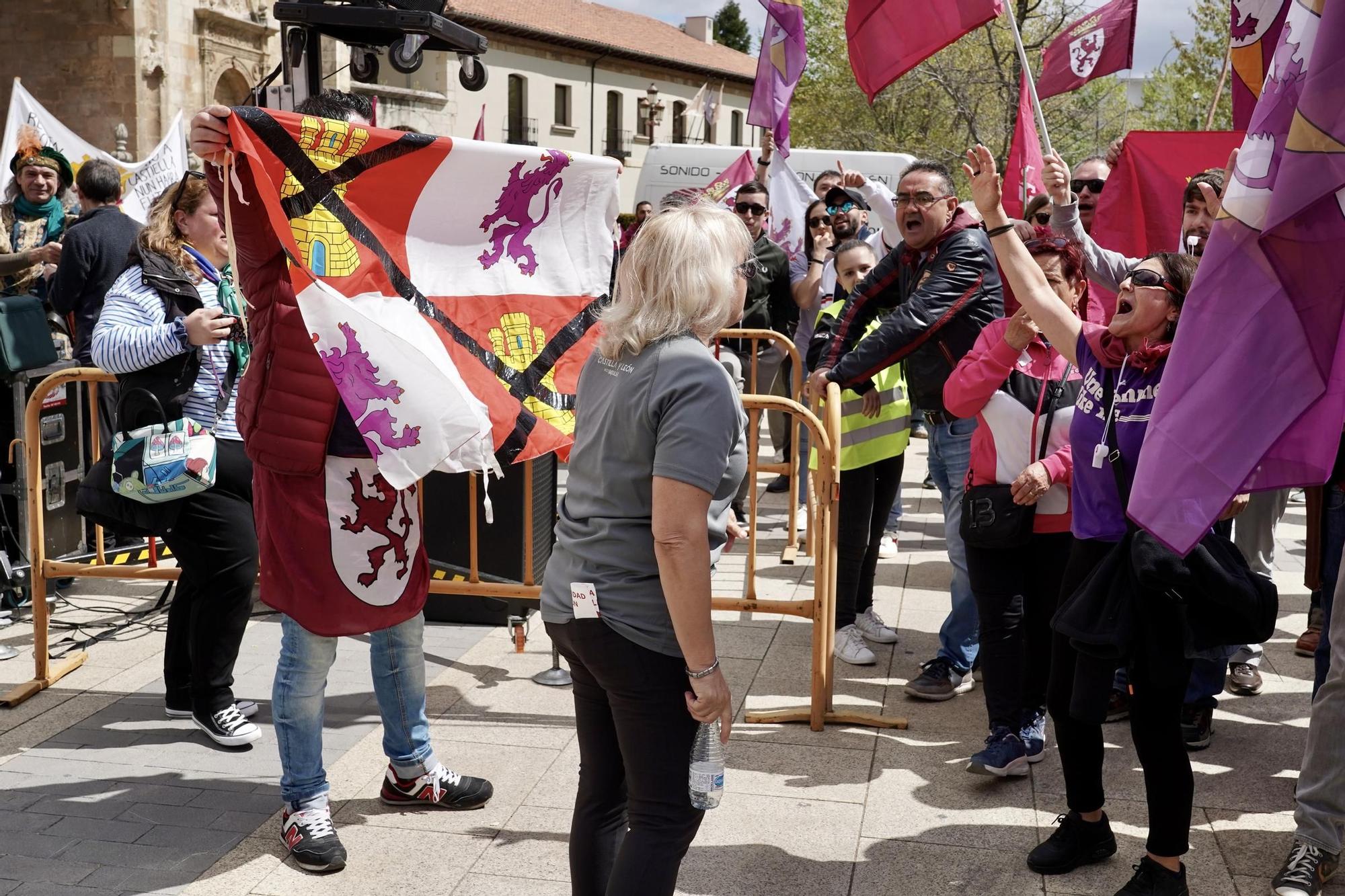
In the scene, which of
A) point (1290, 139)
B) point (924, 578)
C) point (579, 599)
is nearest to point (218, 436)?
point (579, 599)

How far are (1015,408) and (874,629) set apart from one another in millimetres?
2042

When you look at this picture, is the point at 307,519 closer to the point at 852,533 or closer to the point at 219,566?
the point at 219,566

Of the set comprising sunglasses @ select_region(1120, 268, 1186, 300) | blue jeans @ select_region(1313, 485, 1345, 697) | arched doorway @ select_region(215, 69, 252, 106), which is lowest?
blue jeans @ select_region(1313, 485, 1345, 697)

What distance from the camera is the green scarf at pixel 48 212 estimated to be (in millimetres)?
7801

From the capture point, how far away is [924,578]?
7.49m

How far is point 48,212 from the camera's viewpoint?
7.88 meters

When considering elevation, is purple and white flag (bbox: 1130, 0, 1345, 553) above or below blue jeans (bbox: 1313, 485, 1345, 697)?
above

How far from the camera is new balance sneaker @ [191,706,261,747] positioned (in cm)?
464

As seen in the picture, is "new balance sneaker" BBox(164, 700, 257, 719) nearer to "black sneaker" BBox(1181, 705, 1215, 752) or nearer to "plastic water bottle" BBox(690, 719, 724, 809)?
"plastic water bottle" BBox(690, 719, 724, 809)

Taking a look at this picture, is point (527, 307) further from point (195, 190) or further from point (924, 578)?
point (924, 578)

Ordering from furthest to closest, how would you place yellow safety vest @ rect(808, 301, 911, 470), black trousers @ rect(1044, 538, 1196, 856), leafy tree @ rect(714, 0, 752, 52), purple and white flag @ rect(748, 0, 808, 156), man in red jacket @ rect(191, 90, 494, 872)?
leafy tree @ rect(714, 0, 752, 52)
purple and white flag @ rect(748, 0, 808, 156)
yellow safety vest @ rect(808, 301, 911, 470)
man in red jacket @ rect(191, 90, 494, 872)
black trousers @ rect(1044, 538, 1196, 856)

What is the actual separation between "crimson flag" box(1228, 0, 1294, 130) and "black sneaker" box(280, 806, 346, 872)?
12.0 feet

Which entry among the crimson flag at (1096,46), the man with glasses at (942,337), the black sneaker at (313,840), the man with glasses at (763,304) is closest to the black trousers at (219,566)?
the black sneaker at (313,840)

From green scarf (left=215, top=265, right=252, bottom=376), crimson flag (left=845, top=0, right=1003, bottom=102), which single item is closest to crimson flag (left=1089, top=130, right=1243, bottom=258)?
crimson flag (left=845, top=0, right=1003, bottom=102)
